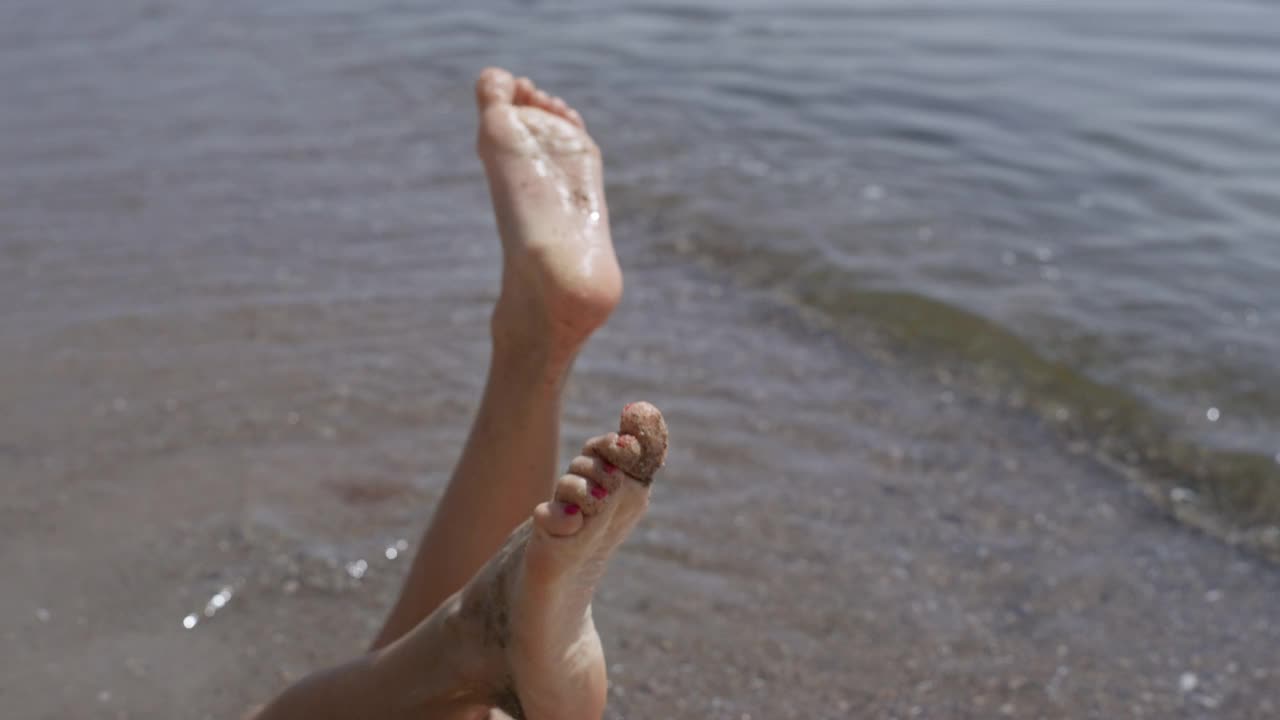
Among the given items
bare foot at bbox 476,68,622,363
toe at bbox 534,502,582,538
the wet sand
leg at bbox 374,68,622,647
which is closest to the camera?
toe at bbox 534,502,582,538

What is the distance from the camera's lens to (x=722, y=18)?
744 cm

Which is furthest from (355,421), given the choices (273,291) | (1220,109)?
(1220,109)

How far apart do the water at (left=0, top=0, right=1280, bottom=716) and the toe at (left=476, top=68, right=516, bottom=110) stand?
752 mm

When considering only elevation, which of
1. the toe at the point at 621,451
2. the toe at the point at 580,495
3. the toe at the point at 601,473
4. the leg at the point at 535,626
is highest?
the toe at the point at 621,451

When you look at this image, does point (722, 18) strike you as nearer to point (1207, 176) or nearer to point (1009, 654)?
point (1207, 176)

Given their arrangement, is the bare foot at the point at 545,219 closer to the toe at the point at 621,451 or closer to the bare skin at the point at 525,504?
the bare skin at the point at 525,504

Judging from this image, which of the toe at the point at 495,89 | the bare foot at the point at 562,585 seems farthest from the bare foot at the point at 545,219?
the bare foot at the point at 562,585

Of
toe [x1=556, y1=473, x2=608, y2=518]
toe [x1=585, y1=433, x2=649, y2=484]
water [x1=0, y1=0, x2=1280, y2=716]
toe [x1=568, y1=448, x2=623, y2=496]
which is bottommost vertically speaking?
water [x1=0, y1=0, x2=1280, y2=716]

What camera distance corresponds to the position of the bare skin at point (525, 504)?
1.43 meters

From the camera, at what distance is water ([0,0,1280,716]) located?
8.64ft

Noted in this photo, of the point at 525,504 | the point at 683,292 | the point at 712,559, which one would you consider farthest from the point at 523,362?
the point at 683,292

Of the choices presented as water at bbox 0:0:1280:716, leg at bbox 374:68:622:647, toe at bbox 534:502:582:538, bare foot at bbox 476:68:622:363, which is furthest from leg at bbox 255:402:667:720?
water at bbox 0:0:1280:716

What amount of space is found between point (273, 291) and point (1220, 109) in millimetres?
4009

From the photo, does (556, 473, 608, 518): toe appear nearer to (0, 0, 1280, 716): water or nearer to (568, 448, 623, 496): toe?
(568, 448, 623, 496): toe
